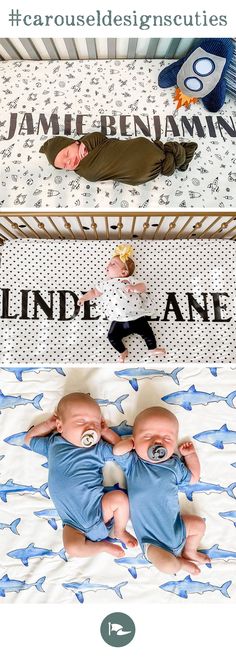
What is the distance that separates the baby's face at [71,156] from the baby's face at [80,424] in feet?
2.56

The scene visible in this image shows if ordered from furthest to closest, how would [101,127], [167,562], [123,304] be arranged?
1. [101,127]
2. [123,304]
3. [167,562]

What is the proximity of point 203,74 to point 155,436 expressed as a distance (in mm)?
1208

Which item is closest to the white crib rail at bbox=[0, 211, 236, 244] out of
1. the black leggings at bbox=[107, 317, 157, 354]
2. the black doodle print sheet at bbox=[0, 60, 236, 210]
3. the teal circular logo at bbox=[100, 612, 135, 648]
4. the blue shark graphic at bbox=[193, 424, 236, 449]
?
the black doodle print sheet at bbox=[0, 60, 236, 210]

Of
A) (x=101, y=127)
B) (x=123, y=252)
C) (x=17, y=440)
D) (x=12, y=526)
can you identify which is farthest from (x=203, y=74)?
(x=12, y=526)

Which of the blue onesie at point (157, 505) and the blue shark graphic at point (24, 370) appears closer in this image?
the blue onesie at point (157, 505)

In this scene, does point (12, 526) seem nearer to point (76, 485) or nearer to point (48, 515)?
point (48, 515)

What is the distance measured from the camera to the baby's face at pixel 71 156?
5.69 ft

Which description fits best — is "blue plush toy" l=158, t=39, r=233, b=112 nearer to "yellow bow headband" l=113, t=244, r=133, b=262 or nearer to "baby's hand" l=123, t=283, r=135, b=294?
"yellow bow headband" l=113, t=244, r=133, b=262

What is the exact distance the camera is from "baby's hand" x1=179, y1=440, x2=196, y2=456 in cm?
174

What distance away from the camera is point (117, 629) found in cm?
174

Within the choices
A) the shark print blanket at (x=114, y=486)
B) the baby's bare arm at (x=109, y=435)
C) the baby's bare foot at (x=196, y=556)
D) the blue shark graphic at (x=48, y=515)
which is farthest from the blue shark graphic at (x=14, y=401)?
the baby's bare foot at (x=196, y=556)

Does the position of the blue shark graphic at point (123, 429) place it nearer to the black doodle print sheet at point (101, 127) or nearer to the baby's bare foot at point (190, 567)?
the baby's bare foot at point (190, 567)

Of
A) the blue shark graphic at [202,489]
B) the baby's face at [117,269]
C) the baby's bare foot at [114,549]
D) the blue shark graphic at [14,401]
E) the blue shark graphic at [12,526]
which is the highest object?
the baby's face at [117,269]

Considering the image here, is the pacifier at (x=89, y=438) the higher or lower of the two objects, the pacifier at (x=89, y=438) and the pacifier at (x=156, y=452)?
the higher
